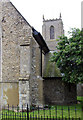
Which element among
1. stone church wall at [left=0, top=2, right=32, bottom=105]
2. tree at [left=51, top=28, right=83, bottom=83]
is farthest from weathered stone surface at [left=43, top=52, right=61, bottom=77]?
stone church wall at [left=0, top=2, right=32, bottom=105]

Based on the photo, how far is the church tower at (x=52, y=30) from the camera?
3172 cm

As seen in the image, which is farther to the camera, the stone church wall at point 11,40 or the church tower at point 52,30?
the church tower at point 52,30

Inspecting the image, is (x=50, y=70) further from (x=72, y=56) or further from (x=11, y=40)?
(x=11, y=40)

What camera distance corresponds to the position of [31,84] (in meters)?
10.9

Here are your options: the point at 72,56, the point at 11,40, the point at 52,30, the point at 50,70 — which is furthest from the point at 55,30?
the point at 72,56

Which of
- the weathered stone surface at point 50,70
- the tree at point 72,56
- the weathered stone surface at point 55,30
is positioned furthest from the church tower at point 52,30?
the tree at point 72,56

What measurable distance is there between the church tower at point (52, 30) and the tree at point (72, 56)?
766 inches

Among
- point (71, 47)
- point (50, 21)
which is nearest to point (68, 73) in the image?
point (71, 47)

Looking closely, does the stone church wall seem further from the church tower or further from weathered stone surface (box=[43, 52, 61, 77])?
the church tower

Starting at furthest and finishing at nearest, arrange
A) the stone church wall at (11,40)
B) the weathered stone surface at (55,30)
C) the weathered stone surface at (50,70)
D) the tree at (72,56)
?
the weathered stone surface at (55,30), the weathered stone surface at (50,70), the stone church wall at (11,40), the tree at (72,56)

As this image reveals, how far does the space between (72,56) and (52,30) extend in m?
22.8

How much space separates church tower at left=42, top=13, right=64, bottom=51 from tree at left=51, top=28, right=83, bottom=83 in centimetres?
1945

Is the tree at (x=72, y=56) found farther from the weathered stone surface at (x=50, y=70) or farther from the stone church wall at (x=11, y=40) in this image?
the stone church wall at (x=11, y=40)

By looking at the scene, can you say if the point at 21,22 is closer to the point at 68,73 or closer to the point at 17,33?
the point at 17,33
